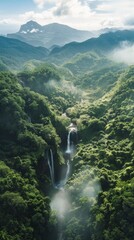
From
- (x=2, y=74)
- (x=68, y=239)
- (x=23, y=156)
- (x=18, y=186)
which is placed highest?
(x=2, y=74)

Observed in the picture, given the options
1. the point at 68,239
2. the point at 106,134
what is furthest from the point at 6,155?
the point at 106,134

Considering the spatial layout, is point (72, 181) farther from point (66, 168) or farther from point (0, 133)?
point (0, 133)

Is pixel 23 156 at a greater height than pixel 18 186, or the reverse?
pixel 23 156

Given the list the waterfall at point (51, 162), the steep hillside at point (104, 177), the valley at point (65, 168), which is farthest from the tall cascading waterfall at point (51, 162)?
the steep hillside at point (104, 177)

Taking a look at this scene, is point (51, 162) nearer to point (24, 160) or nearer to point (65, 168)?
point (65, 168)

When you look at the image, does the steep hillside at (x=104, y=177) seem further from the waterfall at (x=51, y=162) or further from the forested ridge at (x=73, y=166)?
the waterfall at (x=51, y=162)

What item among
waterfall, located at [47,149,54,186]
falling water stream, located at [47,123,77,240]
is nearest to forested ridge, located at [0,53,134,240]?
falling water stream, located at [47,123,77,240]

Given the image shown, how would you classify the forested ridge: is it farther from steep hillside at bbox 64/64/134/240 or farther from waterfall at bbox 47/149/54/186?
waterfall at bbox 47/149/54/186

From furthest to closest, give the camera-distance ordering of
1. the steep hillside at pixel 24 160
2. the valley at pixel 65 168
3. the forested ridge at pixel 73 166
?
the valley at pixel 65 168 < the steep hillside at pixel 24 160 < the forested ridge at pixel 73 166

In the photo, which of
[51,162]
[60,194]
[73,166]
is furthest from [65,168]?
[60,194]
